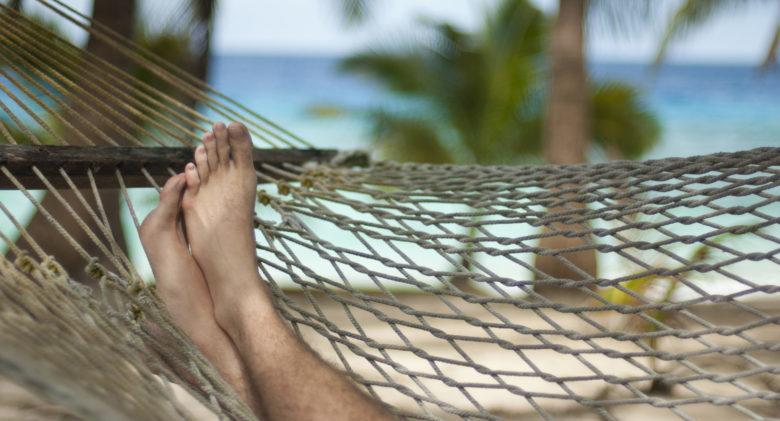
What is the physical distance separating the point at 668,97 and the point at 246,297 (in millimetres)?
19539

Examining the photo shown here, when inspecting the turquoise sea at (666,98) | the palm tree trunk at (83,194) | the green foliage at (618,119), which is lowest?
the palm tree trunk at (83,194)

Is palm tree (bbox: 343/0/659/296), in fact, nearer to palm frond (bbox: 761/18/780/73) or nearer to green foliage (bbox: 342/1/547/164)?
green foliage (bbox: 342/1/547/164)

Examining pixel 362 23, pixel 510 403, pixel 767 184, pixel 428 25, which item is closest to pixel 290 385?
pixel 767 184

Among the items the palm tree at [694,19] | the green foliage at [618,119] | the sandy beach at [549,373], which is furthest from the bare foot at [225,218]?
the palm tree at [694,19]

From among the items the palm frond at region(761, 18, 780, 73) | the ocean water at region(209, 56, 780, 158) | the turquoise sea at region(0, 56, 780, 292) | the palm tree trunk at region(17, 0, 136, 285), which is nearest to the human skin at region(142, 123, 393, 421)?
the palm tree trunk at region(17, 0, 136, 285)

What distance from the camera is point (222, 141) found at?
4.68 feet

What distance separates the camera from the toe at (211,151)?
55.6 inches

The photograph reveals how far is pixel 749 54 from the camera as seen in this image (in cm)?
2362

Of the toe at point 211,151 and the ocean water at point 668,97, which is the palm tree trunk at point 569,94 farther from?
the ocean water at point 668,97

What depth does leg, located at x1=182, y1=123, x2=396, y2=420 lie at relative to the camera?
1.04m

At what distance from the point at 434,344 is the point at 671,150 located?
523 inches

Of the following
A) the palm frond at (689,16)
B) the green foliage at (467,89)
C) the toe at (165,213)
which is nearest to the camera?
the toe at (165,213)

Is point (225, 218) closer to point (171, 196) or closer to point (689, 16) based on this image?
point (171, 196)

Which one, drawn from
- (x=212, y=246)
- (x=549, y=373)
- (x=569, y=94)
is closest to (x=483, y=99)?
(x=569, y=94)
